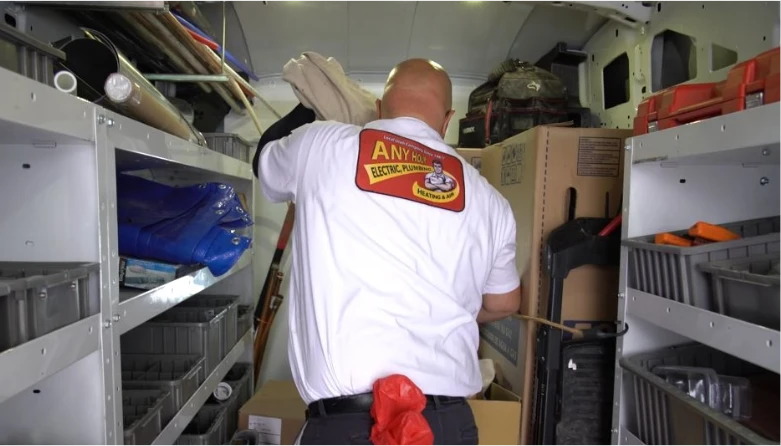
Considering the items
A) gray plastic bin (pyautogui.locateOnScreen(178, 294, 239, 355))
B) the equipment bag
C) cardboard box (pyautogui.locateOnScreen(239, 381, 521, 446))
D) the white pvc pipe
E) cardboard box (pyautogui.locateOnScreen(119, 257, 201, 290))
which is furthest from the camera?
the equipment bag

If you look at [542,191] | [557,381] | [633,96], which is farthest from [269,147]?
[633,96]

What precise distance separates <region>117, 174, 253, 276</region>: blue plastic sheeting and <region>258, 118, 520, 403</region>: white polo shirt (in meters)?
0.38

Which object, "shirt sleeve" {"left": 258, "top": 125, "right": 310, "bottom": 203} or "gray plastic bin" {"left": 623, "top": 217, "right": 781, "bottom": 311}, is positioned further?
"shirt sleeve" {"left": 258, "top": 125, "right": 310, "bottom": 203}

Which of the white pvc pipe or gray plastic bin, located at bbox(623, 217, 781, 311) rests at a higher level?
the white pvc pipe

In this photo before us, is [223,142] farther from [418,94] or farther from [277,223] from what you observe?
[418,94]

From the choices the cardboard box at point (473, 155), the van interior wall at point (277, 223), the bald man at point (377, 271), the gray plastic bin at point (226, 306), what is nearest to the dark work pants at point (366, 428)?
the bald man at point (377, 271)

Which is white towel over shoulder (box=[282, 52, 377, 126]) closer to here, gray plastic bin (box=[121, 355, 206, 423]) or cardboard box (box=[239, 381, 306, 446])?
gray plastic bin (box=[121, 355, 206, 423])

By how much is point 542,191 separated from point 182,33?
58.2 inches

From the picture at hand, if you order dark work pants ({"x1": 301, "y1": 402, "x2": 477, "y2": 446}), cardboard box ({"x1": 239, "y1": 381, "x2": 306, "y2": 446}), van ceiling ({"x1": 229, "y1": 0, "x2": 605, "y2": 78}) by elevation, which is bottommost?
cardboard box ({"x1": 239, "y1": 381, "x2": 306, "y2": 446})

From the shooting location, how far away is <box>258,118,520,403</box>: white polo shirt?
124cm

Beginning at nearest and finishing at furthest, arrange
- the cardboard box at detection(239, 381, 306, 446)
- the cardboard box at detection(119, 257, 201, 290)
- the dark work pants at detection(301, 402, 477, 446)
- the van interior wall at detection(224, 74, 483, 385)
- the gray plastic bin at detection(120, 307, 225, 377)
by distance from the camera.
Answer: the dark work pants at detection(301, 402, 477, 446)
the cardboard box at detection(119, 257, 201, 290)
the gray plastic bin at detection(120, 307, 225, 377)
the cardboard box at detection(239, 381, 306, 446)
the van interior wall at detection(224, 74, 483, 385)

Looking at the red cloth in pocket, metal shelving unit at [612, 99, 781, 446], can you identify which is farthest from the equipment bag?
the red cloth in pocket

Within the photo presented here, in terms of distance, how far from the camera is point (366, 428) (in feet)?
3.92

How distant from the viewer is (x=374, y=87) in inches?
117
